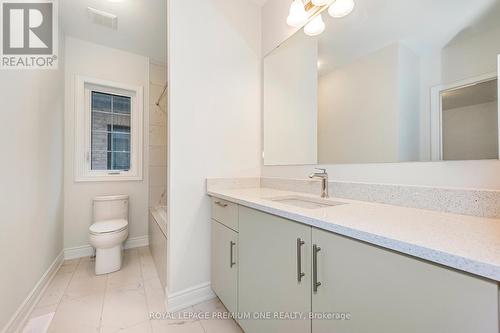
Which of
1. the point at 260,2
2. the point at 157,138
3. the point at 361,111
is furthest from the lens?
the point at 157,138

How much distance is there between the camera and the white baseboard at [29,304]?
122 centimetres

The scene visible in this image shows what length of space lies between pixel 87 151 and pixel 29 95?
1.04 m

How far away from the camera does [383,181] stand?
43.5 inches

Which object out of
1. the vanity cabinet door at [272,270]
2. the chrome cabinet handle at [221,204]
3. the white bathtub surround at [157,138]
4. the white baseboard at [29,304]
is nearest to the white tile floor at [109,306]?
the white baseboard at [29,304]

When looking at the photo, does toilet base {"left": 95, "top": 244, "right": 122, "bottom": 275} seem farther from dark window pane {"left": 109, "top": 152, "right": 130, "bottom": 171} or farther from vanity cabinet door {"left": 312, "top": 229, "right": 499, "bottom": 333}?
vanity cabinet door {"left": 312, "top": 229, "right": 499, "bottom": 333}

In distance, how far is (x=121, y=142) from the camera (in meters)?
2.65

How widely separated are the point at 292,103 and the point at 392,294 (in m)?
1.44

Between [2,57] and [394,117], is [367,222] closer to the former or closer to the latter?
[394,117]

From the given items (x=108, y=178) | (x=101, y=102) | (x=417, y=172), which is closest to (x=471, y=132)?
(x=417, y=172)

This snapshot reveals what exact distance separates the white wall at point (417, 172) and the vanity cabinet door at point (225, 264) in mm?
690

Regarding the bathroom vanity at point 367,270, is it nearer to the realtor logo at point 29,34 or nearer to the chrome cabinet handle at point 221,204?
the chrome cabinet handle at point 221,204

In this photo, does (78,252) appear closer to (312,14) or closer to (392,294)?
(392,294)

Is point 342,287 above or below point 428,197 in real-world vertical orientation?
below

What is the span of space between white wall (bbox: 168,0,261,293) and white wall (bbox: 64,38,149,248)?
143 centimetres
